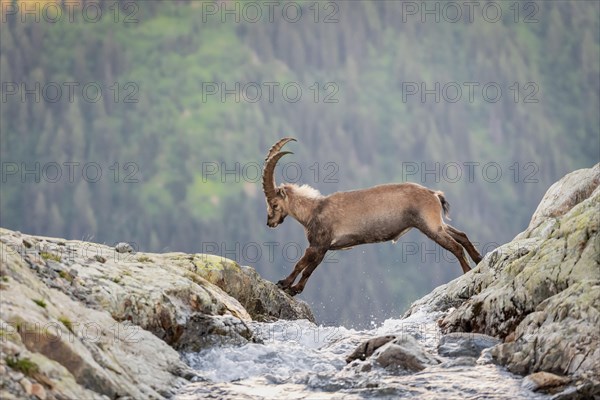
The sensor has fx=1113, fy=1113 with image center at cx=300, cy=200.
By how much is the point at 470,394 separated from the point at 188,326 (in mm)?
3768

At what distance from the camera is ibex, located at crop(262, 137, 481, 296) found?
19891 mm

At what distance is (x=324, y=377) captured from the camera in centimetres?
1252

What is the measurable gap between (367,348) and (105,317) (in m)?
3.24

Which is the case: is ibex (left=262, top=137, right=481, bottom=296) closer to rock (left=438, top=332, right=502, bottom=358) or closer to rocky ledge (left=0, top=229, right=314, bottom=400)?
rocky ledge (left=0, top=229, right=314, bottom=400)

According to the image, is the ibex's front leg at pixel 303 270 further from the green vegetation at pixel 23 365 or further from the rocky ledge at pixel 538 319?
the green vegetation at pixel 23 365

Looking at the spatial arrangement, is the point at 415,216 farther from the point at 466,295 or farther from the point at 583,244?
the point at 583,244

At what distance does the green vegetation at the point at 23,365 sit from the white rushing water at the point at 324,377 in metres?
2.10

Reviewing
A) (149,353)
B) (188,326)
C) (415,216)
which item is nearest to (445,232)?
(415,216)

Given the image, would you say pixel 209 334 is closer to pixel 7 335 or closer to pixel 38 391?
pixel 7 335

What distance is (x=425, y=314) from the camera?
1731 centimetres

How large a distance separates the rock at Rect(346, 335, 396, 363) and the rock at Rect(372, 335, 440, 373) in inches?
10.6

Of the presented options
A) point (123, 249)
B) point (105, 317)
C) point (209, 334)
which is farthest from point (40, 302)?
point (123, 249)

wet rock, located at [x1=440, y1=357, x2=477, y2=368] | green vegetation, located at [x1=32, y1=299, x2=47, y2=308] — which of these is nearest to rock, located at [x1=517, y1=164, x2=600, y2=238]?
wet rock, located at [x1=440, y1=357, x2=477, y2=368]

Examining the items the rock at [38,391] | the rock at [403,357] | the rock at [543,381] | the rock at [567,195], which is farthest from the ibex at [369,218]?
the rock at [38,391]
